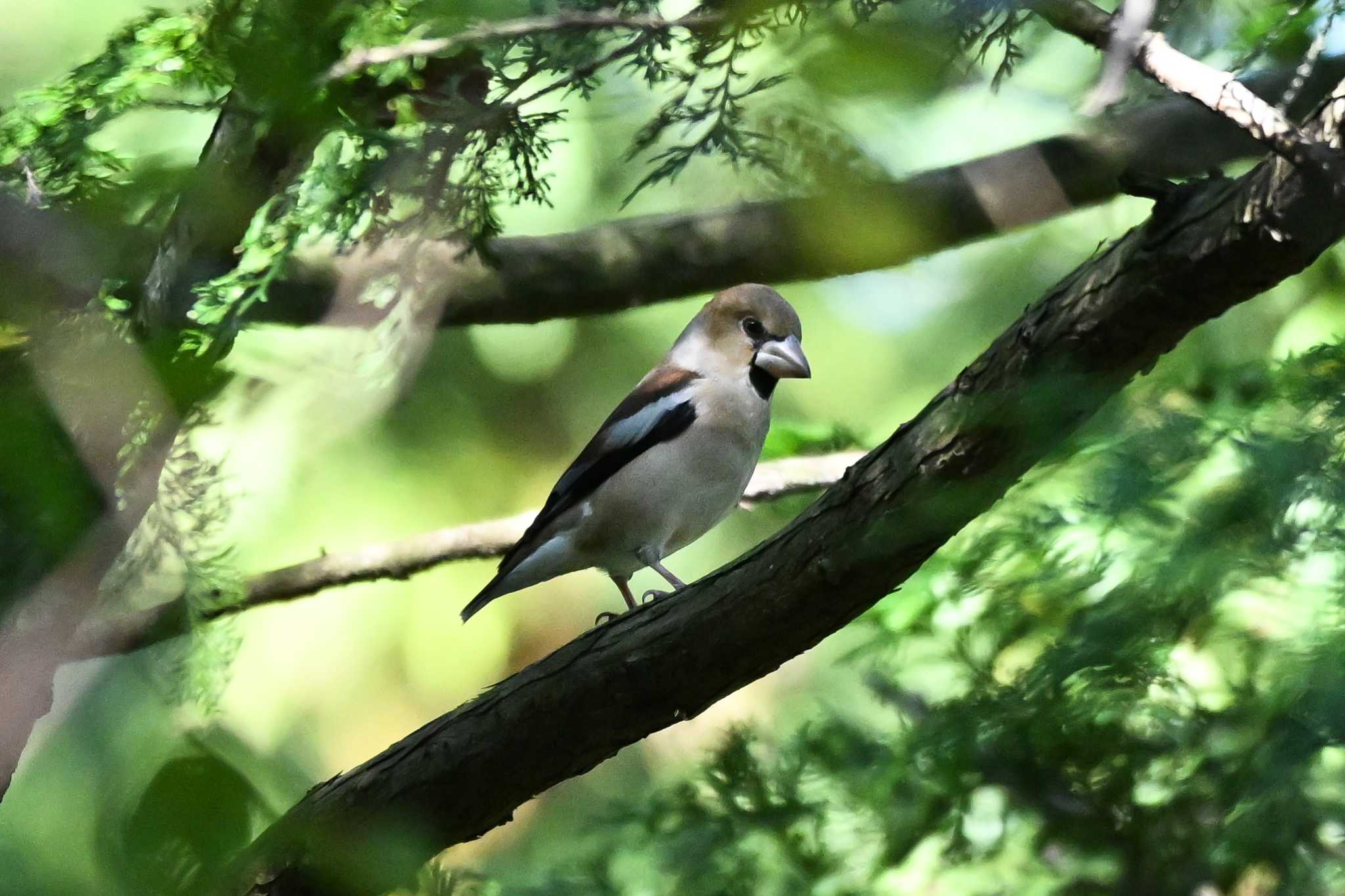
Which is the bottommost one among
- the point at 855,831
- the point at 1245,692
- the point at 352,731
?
the point at 352,731

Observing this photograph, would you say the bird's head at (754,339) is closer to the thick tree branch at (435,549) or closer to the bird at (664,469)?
the bird at (664,469)

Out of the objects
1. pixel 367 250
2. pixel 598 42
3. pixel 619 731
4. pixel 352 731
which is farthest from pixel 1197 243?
pixel 352 731

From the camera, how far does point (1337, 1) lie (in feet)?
6.27

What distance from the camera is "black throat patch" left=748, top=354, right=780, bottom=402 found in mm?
4672

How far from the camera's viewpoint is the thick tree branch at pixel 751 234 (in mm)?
3363

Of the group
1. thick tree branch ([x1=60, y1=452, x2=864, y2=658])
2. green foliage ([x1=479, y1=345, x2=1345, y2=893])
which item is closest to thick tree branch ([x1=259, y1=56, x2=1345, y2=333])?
thick tree branch ([x1=60, y1=452, x2=864, y2=658])

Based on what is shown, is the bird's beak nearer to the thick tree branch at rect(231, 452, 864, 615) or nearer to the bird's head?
the bird's head

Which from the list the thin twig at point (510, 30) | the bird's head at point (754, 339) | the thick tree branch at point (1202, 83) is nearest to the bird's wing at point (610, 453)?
the bird's head at point (754, 339)

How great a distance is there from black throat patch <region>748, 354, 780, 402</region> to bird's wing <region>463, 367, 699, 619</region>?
0.80 ft

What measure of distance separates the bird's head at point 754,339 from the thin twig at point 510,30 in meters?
2.49

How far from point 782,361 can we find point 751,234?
0.65 metres

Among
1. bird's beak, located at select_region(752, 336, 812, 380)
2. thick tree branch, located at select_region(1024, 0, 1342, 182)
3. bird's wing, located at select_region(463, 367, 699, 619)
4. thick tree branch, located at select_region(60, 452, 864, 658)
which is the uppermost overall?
thick tree branch, located at select_region(1024, 0, 1342, 182)

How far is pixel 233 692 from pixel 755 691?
9.32 ft

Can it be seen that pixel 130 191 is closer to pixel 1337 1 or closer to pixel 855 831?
pixel 1337 1
